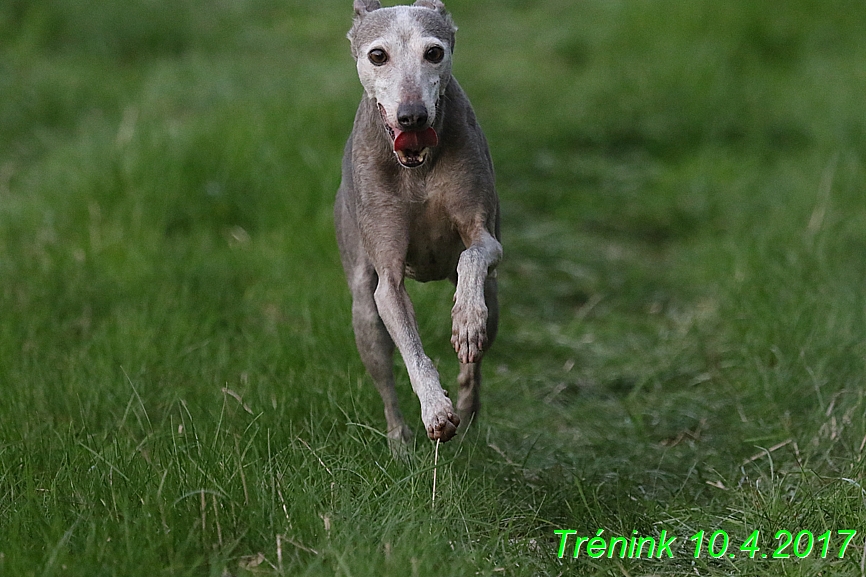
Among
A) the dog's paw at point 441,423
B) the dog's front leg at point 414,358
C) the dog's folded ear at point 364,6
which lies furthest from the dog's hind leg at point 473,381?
the dog's folded ear at point 364,6

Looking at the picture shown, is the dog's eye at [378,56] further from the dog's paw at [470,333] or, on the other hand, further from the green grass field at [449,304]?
the green grass field at [449,304]

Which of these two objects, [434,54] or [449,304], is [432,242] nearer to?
[434,54]

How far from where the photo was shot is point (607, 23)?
33.4 ft

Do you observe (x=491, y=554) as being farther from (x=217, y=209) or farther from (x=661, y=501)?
(x=217, y=209)

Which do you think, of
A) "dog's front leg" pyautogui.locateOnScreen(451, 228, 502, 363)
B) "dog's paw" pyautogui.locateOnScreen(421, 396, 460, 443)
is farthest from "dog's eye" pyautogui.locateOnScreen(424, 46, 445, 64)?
"dog's paw" pyautogui.locateOnScreen(421, 396, 460, 443)

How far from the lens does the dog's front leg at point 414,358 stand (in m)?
3.23

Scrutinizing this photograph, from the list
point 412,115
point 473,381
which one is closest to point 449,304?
point 473,381

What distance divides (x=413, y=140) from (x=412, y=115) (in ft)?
0.29

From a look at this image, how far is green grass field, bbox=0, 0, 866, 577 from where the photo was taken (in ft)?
10.7

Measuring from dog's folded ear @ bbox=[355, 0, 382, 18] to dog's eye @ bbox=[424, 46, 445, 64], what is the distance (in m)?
0.41

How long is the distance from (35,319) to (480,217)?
7.77 ft

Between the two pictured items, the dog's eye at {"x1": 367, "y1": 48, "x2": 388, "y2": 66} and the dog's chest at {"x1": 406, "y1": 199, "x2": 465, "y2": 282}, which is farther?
the dog's chest at {"x1": 406, "y1": 199, "x2": 465, "y2": 282}

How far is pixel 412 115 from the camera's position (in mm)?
3270

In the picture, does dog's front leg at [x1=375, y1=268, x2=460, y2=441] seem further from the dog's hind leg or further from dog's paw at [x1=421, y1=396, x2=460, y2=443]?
the dog's hind leg
